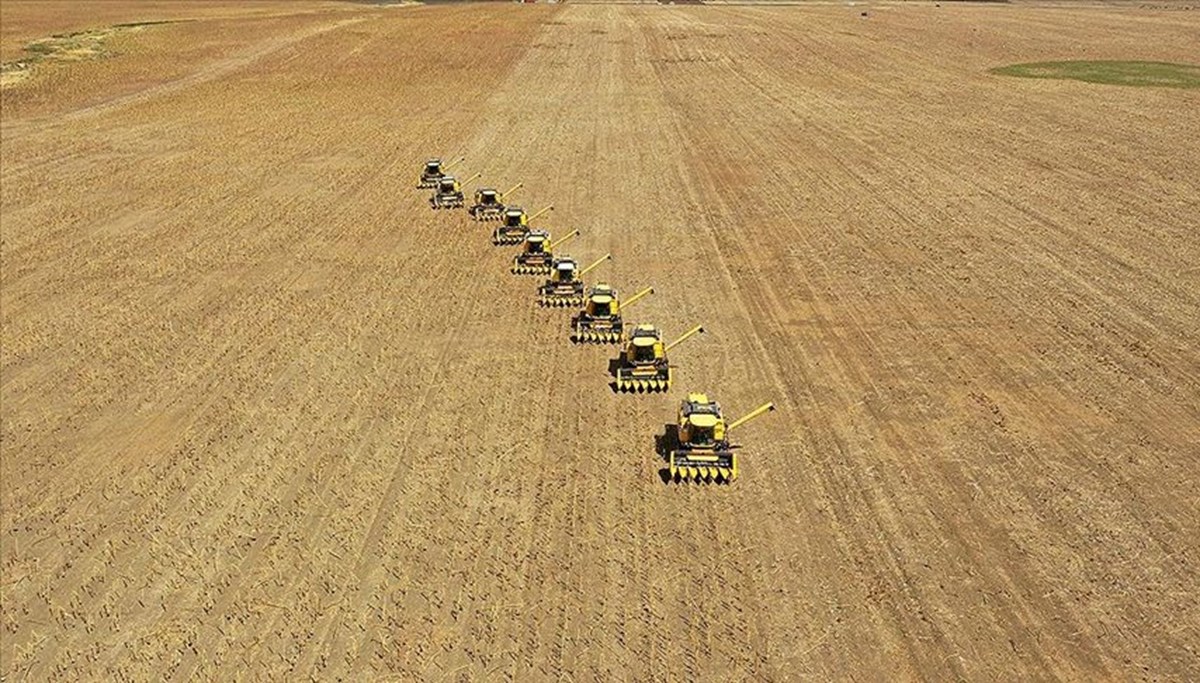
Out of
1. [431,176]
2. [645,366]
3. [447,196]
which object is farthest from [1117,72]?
[645,366]

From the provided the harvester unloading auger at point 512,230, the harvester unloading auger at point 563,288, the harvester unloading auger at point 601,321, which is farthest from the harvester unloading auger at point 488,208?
the harvester unloading auger at point 601,321

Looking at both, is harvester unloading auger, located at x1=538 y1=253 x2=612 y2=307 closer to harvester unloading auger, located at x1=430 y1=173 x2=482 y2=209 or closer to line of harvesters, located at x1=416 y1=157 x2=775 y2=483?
line of harvesters, located at x1=416 y1=157 x2=775 y2=483

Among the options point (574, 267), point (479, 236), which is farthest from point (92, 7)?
point (574, 267)

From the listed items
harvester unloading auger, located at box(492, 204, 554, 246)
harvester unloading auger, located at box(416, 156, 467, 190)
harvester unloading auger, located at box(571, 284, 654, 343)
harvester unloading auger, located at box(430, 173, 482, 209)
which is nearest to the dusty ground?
harvester unloading auger, located at box(571, 284, 654, 343)

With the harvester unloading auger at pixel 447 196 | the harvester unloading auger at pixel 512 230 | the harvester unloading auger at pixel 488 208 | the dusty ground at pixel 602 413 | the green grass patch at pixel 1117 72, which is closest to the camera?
the dusty ground at pixel 602 413

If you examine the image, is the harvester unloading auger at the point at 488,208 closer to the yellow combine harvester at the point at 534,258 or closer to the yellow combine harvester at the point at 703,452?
the yellow combine harvester at the point at 534,258

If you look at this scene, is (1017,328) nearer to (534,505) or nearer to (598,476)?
(598,476)

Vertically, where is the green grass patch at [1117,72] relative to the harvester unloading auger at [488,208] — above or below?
above
